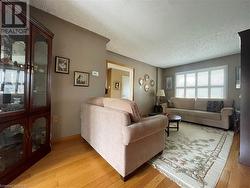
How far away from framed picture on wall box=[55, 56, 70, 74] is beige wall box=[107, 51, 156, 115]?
211 centimetres

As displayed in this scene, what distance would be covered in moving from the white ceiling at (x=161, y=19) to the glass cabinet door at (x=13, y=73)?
94cm

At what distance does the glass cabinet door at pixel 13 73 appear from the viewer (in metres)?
1.46

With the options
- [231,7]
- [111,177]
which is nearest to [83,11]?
[231,7]

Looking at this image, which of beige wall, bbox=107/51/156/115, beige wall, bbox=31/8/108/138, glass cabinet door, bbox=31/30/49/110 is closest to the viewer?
glass cabinet door, bbox=31/30/49/110

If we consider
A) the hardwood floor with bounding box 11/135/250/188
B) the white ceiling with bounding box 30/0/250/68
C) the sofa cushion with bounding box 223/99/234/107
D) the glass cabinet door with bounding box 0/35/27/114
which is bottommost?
the hardwood floor with bounding box 11/135/250/188

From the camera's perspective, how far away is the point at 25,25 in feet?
5.20

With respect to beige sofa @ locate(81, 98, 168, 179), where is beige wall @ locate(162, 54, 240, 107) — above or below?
above

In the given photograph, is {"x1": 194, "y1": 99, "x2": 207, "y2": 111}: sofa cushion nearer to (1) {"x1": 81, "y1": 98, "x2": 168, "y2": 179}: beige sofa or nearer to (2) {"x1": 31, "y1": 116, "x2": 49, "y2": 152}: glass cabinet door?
(1) {"x1": 81, "y1": 98, "x2": 168, "y2": 179}: beige sofa

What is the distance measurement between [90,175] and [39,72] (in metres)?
1.68

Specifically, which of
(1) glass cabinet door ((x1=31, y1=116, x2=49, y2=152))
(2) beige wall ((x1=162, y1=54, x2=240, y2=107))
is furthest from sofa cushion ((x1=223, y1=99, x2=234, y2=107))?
(1) glass cabinet door ((x1=31, y1=116, x2=49, y2=152))

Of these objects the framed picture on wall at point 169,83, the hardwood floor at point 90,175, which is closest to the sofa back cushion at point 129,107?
the hardwood floor at point 90,175

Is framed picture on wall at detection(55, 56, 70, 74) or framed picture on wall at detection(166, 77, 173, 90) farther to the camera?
framed picture on wall at detection(166, 77, 173, 90)

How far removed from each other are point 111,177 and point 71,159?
75 cm

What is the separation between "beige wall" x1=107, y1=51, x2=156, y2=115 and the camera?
189 inches
